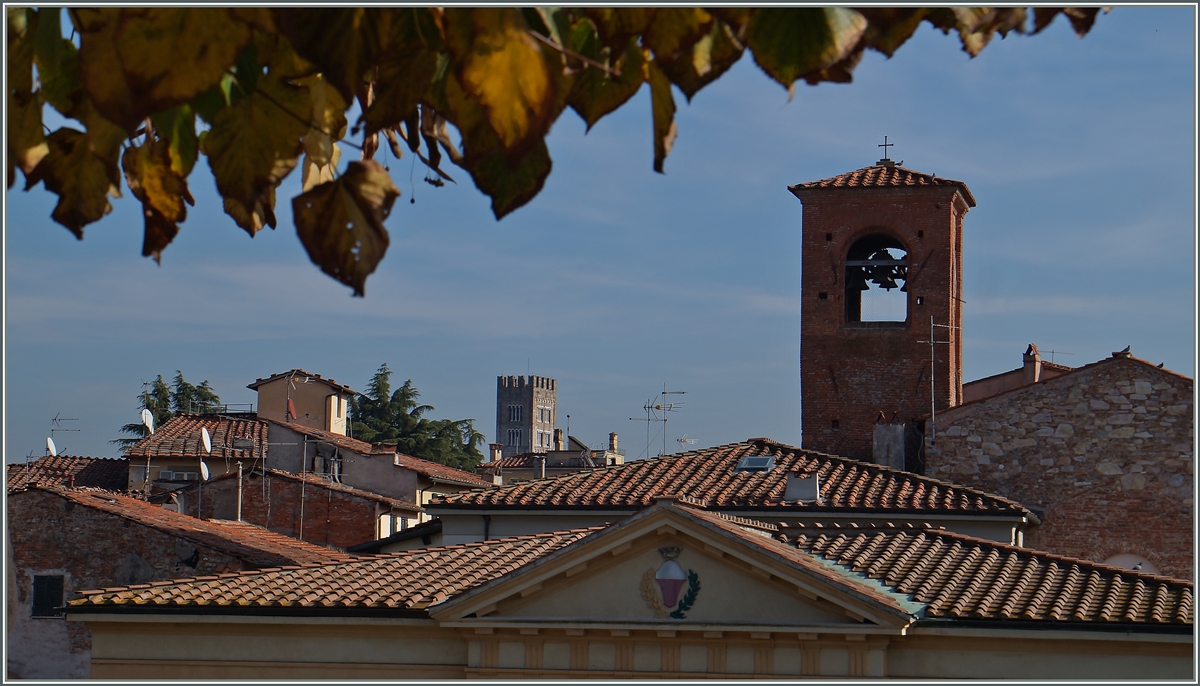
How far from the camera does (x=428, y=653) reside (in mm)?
14375

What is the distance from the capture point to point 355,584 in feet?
49.3

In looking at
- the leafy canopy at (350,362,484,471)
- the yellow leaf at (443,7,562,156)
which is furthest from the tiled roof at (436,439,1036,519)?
the leafy canopy at (350,362,484,471)

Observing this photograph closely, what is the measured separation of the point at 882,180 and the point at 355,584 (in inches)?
533

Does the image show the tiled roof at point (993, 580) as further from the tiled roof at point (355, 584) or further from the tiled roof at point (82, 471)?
the tiled roof at point (82, 471)

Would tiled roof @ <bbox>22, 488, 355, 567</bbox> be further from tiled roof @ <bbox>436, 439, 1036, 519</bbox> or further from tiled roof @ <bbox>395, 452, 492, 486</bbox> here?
tiled roof @ <bbox>395, 452, 492, 486</bbox>

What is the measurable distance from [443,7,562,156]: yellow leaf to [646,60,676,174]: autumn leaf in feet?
0.68

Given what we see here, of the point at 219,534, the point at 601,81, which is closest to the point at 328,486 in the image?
the point at 219,534

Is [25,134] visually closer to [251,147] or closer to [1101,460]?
[251,147]

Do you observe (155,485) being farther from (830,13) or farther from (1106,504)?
(830,13)

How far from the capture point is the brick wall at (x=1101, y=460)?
69.2 ft

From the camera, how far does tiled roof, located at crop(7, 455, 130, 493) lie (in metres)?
31.3

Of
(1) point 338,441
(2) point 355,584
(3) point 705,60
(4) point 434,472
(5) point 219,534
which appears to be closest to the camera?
(3) point 705,60

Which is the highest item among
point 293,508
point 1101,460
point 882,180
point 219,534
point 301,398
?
point 882,180

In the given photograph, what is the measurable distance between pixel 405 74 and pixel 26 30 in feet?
1.81
